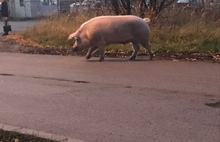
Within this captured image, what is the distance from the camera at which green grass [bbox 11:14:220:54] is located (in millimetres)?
15805

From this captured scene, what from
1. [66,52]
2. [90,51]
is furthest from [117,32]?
[66,52]

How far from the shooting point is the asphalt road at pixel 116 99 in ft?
A: 24.6

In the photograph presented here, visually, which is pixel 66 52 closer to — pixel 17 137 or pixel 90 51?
pixel 90 51

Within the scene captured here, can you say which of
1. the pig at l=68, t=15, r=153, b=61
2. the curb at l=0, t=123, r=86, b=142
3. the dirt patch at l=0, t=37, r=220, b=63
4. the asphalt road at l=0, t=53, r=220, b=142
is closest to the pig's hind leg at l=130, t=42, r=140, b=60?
the pig at l=68, t=15, r=153, b=61

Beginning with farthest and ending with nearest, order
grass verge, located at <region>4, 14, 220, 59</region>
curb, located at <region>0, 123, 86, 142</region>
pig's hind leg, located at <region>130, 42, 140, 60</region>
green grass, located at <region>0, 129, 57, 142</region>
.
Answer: grass verge, located at <region>4, 14, 220, 59</region>, pig's hind leg, located at <region>130, 42, 140, 60</region>, curb, located at <region>0, 123, 86, 142</region>, green grass, located at <region>0, 129, 57, 142</region>

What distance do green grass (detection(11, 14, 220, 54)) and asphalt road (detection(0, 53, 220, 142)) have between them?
80.5 inches

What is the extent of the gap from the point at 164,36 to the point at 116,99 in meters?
8.44

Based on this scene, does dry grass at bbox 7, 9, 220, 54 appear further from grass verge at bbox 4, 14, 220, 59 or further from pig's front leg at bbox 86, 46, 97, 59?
pig's front leg at bbox 86, 46, 97, 59

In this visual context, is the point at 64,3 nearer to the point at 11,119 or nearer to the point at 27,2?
the point at 27,2

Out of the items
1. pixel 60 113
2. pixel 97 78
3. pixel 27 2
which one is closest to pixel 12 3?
pixel 27 2

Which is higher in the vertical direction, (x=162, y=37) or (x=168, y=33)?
(x=168, y=33)

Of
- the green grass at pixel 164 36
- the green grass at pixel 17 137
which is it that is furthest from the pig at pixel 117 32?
the green grass at pixel 17 137

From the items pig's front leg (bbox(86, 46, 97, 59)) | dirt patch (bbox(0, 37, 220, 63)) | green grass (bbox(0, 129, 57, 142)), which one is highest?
green grass (bbox(0, 129, 57, 142))

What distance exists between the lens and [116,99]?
9.55m
